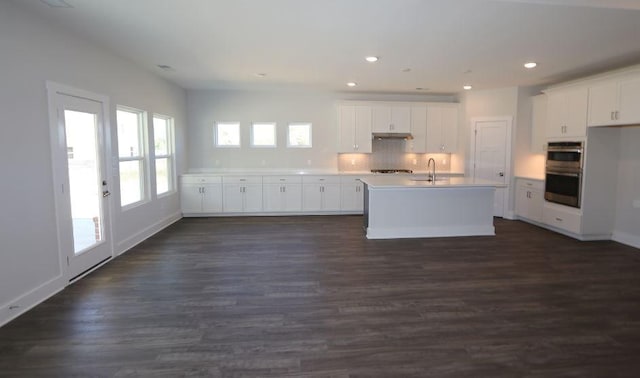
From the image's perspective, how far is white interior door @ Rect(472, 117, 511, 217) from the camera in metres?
6.72

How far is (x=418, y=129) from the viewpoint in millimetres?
7637

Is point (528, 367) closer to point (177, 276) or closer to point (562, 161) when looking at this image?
point (177, 276)

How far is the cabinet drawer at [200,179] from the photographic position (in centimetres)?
698

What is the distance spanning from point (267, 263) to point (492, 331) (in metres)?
2.56

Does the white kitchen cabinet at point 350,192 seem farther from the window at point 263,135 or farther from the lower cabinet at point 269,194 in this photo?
the window at point 263,135

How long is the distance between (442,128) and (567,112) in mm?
2518

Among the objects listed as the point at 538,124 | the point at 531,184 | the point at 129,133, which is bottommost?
the point at 531,184

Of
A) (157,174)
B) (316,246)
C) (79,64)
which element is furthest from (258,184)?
(79,64)

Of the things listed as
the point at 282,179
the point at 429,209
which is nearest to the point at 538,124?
the point at 429,209

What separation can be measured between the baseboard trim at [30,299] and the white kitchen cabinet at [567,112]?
710 centimetres

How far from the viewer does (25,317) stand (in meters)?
2.89

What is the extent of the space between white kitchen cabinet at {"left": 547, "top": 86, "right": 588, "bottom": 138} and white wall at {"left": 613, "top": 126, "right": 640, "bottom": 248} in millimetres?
643

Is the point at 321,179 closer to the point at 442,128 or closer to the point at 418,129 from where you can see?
the point at 418,129

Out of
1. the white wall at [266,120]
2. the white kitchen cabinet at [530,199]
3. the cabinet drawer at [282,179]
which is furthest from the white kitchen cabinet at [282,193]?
the white kitchen cabinet at [530,199]
